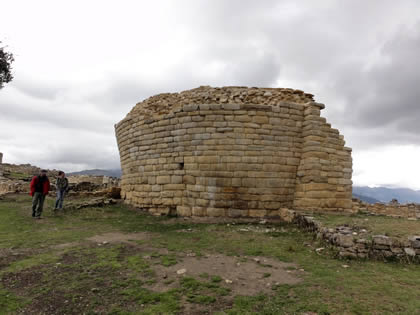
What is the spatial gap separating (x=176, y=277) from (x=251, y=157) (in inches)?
225

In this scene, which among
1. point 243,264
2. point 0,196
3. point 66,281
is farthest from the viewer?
point 0,196

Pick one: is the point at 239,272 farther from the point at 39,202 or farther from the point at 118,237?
the point at 39,202

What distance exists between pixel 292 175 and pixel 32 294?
26.6ft

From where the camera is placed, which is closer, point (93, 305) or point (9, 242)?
point (93, 305)

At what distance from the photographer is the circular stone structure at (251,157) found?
9578mm

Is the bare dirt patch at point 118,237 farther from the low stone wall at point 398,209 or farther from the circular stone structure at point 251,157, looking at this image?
the low stone wall at point 398,209

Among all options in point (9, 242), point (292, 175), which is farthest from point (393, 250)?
point (9, 242)

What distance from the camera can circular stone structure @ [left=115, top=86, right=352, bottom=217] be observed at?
31.4 ft

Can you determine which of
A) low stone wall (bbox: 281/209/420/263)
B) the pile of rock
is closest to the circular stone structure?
the pile of rock

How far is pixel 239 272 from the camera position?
489 centimetres

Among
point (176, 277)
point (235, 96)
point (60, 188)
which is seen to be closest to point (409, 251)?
point (176, 277)

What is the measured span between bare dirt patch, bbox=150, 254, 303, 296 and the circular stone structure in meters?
3.99

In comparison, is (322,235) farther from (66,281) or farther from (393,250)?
(66,281)

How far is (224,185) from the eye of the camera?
9.62m
